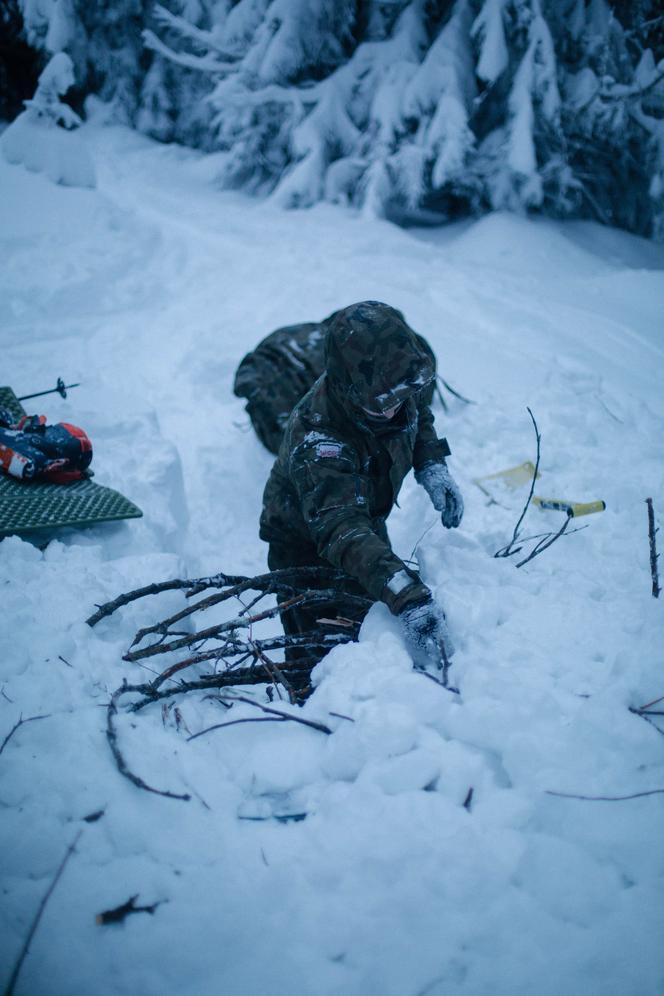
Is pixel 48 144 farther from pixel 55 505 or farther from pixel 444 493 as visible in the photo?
pixel 444 493

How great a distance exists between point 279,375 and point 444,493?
7.47 feet

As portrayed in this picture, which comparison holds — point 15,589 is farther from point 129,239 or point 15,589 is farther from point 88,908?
point 129,239

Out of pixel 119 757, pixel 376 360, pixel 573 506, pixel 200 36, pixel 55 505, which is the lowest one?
pixel 55 505

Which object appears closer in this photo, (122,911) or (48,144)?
(122,911)

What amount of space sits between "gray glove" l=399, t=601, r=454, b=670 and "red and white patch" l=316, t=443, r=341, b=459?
73cm

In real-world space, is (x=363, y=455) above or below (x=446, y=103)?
below

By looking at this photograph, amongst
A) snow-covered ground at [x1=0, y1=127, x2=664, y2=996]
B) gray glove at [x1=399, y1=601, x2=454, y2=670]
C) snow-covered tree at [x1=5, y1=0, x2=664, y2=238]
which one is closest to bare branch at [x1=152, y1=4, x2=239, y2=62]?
snow-covered tree at [x1=5, y1=0, x2=664, y2=238]

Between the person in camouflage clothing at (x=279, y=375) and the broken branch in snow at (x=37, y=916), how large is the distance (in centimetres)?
343

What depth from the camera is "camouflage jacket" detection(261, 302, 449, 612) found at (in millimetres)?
2014

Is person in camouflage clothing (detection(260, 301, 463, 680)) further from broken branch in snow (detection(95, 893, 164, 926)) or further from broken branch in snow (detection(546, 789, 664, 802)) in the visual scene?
broken branch in snow (detection(95, 893, 164, 926))

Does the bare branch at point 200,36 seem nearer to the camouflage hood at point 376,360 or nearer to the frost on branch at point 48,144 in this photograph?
the frost on branch at point 48,144

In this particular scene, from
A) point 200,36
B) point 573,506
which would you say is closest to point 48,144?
point 200,36

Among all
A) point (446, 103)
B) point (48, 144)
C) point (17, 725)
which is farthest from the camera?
point (48, 144)

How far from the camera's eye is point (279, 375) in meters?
4.70
